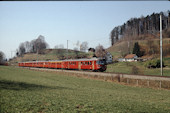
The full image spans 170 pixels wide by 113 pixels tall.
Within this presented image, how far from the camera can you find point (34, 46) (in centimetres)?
13888

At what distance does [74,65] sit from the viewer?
4316cm

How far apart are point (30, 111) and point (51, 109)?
1003mm

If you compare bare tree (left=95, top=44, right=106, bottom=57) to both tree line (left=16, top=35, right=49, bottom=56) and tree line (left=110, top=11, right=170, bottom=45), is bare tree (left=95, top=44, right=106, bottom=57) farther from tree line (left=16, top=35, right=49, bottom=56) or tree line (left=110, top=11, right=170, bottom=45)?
tree line (left=16, top=35, right=49, bottom=56)

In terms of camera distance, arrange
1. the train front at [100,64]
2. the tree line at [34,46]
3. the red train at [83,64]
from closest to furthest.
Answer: the train front at [100,64], the red train at [83,64], the tree line at [34,46]

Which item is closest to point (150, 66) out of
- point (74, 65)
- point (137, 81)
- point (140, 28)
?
point (74, 65)

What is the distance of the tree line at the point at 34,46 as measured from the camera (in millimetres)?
130950

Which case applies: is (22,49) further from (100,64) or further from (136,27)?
(100,64)

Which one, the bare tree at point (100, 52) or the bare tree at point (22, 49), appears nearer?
the bare tree at point (100, 52)

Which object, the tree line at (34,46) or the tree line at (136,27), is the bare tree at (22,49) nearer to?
the tree line at (34,46)

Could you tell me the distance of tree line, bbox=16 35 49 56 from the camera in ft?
430

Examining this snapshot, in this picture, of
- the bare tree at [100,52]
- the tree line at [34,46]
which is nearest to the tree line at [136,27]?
the bare tree at [100,52]

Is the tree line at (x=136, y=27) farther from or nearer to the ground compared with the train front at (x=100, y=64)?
farther from the ground

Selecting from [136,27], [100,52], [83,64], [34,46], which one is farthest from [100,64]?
[34,46]

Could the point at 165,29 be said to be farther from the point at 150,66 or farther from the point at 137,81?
the point at 137,81
